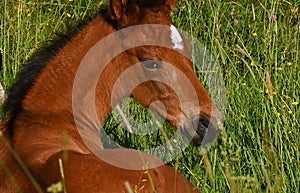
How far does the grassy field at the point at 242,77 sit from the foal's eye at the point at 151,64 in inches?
17.8

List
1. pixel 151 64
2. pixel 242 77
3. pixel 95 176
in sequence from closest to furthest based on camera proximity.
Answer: pixel 95 176, pixel 151 64, pixel 242 77

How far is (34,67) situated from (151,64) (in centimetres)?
58

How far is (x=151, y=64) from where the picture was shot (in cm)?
409

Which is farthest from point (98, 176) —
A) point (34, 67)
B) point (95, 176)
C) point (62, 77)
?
point (34, 67)

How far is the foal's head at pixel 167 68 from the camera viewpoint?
4059mm

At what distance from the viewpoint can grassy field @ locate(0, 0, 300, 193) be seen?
4.27 metres

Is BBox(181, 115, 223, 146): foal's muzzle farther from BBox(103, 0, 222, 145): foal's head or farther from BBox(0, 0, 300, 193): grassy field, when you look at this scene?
BBox(0, 0, 300, 193): grassy field

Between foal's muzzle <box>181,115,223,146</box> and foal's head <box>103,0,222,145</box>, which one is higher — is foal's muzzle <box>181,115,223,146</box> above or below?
below

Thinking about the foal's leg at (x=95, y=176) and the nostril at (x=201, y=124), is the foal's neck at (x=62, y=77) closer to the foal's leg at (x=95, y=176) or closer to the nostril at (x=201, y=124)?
the nostril at (x=201, y=124)

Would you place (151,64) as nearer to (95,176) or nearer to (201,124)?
(201,124)

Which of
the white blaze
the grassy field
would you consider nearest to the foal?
the white blaze

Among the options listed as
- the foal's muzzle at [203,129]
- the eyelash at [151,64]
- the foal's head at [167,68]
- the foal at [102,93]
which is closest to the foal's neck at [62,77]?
the foal at [102,93]

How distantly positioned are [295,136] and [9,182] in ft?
5.93

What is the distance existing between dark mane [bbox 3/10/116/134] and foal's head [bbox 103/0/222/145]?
155mm
